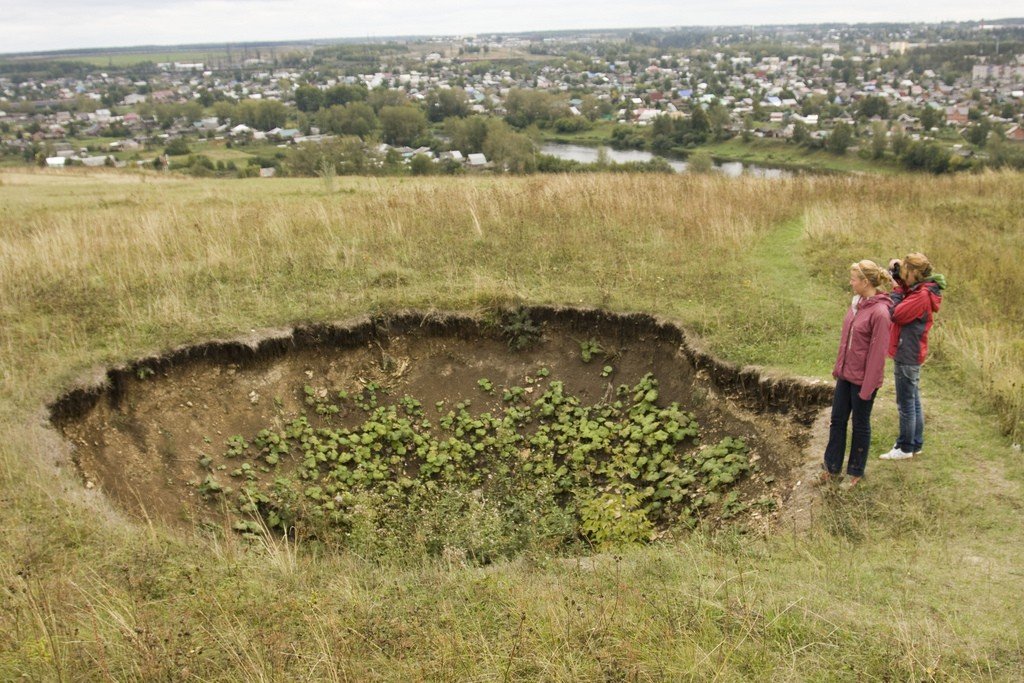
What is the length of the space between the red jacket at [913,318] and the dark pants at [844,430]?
1.75ft

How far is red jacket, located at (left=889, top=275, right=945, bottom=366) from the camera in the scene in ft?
20.3

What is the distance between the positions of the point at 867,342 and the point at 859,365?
22cm

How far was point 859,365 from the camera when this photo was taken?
19.6ft

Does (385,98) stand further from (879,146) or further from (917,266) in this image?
(917,266)

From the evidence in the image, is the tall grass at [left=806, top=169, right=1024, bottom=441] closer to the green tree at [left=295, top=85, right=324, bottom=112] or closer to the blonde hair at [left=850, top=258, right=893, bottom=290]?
the blonde hair at [left=850, top=258, right=893, bottom=290]

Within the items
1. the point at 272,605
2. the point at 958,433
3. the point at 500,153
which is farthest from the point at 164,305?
the point at 500,153

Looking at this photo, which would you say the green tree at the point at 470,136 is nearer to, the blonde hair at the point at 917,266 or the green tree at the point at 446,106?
the green tree at the point at 446,106

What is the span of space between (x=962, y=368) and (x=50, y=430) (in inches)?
386

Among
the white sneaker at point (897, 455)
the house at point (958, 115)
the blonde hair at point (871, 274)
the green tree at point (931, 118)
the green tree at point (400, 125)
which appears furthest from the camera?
the green tree at point (400, 125)

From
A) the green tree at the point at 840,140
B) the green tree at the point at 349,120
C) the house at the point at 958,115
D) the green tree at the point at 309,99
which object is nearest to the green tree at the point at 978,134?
the green tree at the point at 840,140

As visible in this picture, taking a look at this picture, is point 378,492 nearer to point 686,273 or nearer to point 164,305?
point 164,305

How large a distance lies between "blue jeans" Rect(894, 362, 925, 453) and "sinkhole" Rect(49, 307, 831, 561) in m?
1.01

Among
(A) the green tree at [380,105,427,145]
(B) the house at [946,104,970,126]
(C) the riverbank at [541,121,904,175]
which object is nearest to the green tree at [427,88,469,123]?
(C) the riverbank at [541,121,904,175]

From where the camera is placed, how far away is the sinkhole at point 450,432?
686 centimetres
